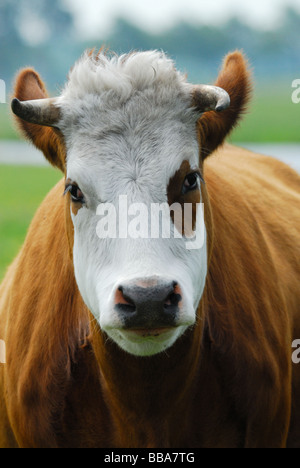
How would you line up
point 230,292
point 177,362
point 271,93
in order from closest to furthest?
point 177,362
point 230,292
point 271,93

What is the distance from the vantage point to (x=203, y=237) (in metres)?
3.87

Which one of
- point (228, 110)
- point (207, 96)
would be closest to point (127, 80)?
point (207, 96)

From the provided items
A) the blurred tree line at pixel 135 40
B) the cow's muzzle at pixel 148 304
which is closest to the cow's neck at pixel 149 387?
the cow's muzzle at pixel 148 304

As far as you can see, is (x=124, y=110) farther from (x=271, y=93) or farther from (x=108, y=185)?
(x=271, y=93)

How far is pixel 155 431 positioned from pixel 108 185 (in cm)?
140

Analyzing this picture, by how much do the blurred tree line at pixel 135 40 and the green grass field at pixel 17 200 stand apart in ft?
269

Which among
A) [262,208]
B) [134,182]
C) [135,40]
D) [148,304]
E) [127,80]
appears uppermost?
[135,40]

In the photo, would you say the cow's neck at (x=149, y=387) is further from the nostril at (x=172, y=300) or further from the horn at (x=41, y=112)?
the horn at (x=41, y=112)

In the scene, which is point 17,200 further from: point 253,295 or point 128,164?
point 128,164

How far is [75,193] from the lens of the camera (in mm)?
3893

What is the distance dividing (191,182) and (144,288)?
0.80m

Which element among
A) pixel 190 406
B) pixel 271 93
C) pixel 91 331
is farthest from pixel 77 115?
pixel 271 93

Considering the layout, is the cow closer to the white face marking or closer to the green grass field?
the white face marking

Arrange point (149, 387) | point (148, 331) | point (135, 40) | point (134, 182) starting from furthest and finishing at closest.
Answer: point (135, 40)
point (149, 387)
point (134, 182)
point (148, 331)
